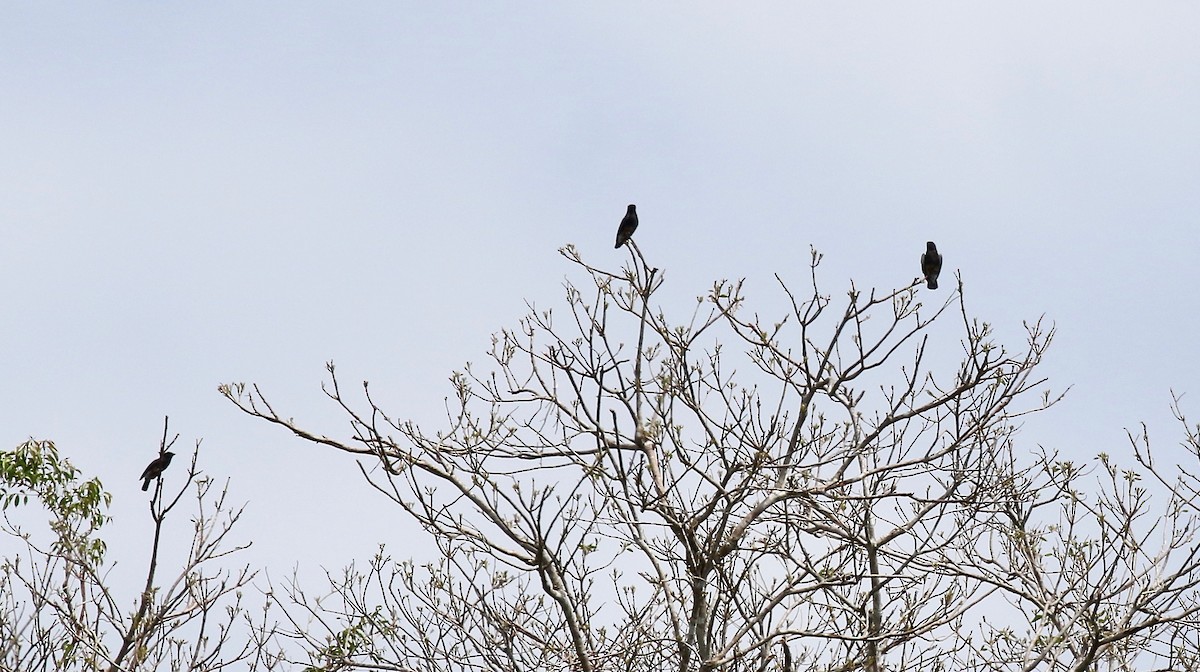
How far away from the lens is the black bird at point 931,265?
720cm

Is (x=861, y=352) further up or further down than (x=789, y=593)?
further up

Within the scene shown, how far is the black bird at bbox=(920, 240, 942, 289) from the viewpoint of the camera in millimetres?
7198

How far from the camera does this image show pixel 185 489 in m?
5.02

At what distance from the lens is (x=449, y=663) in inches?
248

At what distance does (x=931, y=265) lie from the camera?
24.5 ft

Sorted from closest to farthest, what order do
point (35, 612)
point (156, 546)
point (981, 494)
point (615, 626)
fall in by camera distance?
point (156, 546)
point (35, 612)
point (981, 494)
point (615, 626)

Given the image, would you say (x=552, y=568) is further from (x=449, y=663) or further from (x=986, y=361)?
(x=986, y=361)

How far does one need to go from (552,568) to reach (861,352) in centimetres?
196

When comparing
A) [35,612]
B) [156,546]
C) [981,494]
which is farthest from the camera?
[981,494]

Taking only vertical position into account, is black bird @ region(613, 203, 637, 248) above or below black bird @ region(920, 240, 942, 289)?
above

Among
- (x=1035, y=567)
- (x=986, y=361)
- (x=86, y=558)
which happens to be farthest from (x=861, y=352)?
(x=86, y=558)

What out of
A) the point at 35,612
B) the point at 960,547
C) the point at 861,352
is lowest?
the point at 35,612

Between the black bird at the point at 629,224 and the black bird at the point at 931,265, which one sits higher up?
the black bird at the point at 629,224

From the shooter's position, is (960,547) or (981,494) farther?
(960,547)
